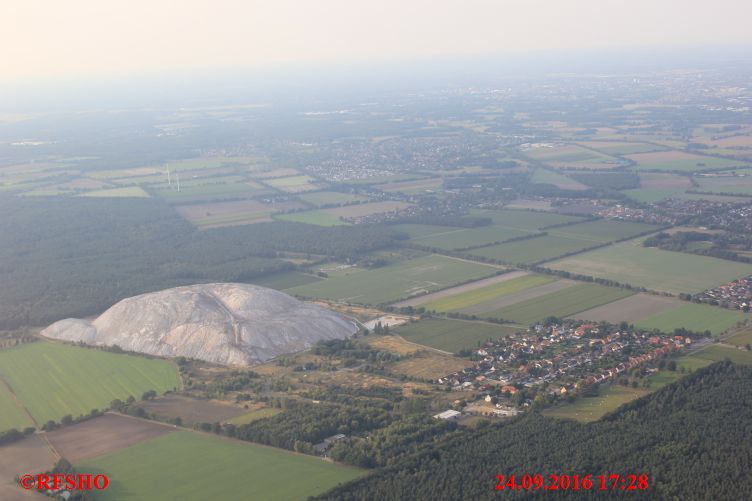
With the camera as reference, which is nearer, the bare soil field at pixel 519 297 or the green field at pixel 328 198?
the bare soil field at pixel 519 297

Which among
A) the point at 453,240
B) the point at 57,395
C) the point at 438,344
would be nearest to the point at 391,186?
the point at 453,240

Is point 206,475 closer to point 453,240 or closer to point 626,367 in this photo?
point 626,367

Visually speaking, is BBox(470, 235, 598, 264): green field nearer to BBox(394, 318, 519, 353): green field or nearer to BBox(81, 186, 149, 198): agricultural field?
BBox(394, 318, 519, 353): green field

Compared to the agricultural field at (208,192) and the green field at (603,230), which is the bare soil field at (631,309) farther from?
the agricultural field at (208,192)

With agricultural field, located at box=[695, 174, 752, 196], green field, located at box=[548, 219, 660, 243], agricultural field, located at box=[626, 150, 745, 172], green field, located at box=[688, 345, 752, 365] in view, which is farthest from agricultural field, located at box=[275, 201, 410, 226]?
green field, located at box=[688, 345, 752, 365]

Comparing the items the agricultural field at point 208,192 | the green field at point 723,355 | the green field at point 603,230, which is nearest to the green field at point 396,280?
the green field at point 603,230

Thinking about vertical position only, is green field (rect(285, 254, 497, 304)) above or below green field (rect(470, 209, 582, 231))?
below

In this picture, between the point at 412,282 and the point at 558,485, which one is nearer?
the point at 558,485
